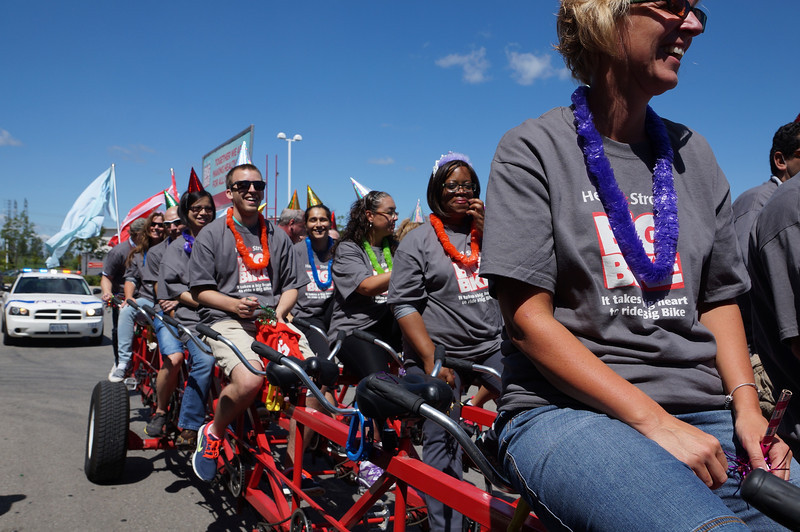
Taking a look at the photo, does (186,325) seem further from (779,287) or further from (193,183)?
(779,287)

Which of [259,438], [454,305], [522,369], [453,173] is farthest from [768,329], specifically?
[259,438]

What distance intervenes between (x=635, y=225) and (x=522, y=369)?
0.45 metres

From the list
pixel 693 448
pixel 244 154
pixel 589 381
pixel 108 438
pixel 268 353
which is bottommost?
pixel 108 438

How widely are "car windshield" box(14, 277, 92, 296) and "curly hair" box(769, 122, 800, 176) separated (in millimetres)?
14734

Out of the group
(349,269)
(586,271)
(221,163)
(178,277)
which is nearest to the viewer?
(586,271)

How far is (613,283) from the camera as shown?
1.49 meters

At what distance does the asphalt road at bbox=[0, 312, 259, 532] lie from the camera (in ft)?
13.9

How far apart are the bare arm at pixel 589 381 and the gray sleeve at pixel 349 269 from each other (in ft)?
11.9

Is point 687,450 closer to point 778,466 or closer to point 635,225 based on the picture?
point 778,466

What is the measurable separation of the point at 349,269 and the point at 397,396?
3277mm

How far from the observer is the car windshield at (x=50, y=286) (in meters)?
14.6

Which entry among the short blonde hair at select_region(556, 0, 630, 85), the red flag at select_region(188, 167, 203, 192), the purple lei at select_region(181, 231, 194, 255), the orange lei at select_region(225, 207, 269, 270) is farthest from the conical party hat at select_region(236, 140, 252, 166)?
the short blonde hair at select_region(556, 0, 630, 85)

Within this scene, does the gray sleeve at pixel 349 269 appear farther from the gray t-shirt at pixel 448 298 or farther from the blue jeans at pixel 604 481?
the blue jeans at pixel 604 481

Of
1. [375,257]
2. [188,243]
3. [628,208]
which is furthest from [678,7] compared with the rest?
[188,243]
